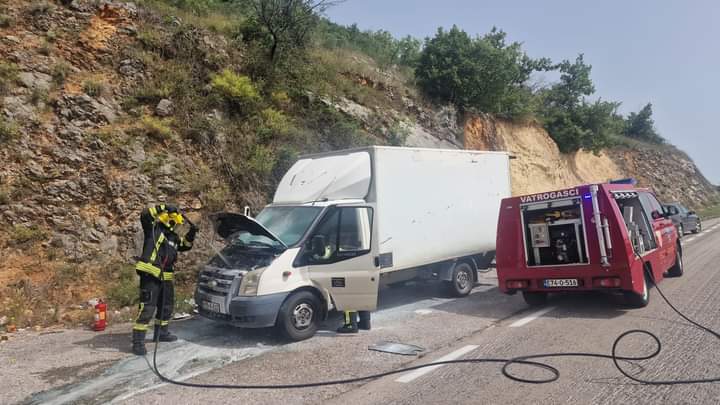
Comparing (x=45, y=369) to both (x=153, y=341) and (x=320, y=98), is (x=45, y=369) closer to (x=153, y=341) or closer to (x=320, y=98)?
(x=153, y=341)

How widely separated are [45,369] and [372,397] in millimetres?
3863

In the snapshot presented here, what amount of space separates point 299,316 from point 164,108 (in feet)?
24.7

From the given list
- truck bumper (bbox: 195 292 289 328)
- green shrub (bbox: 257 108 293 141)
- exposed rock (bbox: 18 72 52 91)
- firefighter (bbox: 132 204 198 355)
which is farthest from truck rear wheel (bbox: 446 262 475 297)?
exposed rock (bbox: 18 72 52 91)

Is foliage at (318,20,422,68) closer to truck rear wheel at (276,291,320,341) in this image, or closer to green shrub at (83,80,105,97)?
green shrub at (83,80,105,97)

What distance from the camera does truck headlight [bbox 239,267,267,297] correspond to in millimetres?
5812

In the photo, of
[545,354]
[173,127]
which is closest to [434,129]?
[173,127]

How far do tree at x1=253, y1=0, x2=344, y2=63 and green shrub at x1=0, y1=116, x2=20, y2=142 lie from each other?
7350 millimetres

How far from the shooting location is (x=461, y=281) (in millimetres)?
8867

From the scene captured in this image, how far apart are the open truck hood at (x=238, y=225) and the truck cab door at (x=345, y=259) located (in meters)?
0.53

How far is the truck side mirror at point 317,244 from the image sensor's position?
6.30 m

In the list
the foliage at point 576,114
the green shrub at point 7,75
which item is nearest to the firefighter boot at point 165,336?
the green shrub at point 7,75

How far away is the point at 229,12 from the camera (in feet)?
55.4

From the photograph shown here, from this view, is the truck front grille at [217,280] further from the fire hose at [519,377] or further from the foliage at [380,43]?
the foliage at [380,43]

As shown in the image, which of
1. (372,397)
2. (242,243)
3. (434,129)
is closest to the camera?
(372,397)
